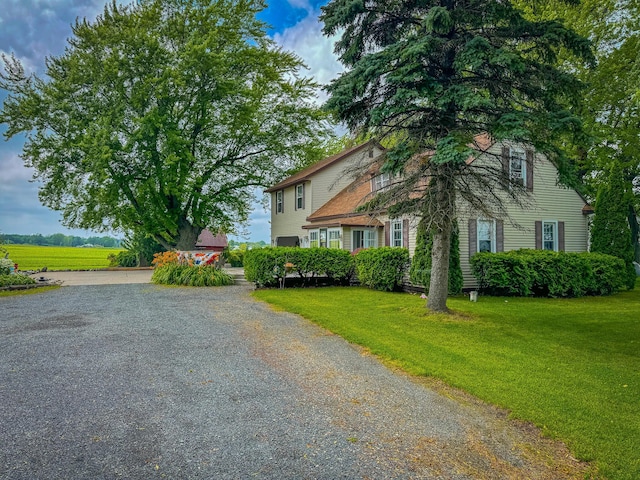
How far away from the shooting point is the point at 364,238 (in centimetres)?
1798

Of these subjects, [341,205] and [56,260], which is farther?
[56,260]

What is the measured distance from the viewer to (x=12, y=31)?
1675cm

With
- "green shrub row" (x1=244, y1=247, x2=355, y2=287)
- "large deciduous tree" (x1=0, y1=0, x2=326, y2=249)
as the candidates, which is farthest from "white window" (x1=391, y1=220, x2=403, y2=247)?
"large deciduous tree" (x1=0, y1=0, x2=326, y2=249)

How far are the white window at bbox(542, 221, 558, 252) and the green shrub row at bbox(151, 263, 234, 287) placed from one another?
40.3 ft

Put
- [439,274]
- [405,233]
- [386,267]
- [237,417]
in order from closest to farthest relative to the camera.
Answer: [237,417], [439,274], [386,267], [405,233]

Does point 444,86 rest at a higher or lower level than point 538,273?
higher

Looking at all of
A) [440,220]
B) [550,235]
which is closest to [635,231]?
[550,235]

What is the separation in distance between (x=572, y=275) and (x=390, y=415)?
11.9 meters

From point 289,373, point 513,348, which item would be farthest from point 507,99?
point 289,373

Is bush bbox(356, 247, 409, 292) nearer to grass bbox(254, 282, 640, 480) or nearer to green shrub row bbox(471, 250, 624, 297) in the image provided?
grass bbox(254, 282, 640, 480)

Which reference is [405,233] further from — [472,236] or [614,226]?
[614,226]

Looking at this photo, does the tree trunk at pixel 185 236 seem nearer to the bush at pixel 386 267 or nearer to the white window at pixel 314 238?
the white window at pixel 314 238

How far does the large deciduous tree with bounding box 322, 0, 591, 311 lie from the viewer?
25.1ft

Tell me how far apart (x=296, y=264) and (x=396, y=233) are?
4035mm
